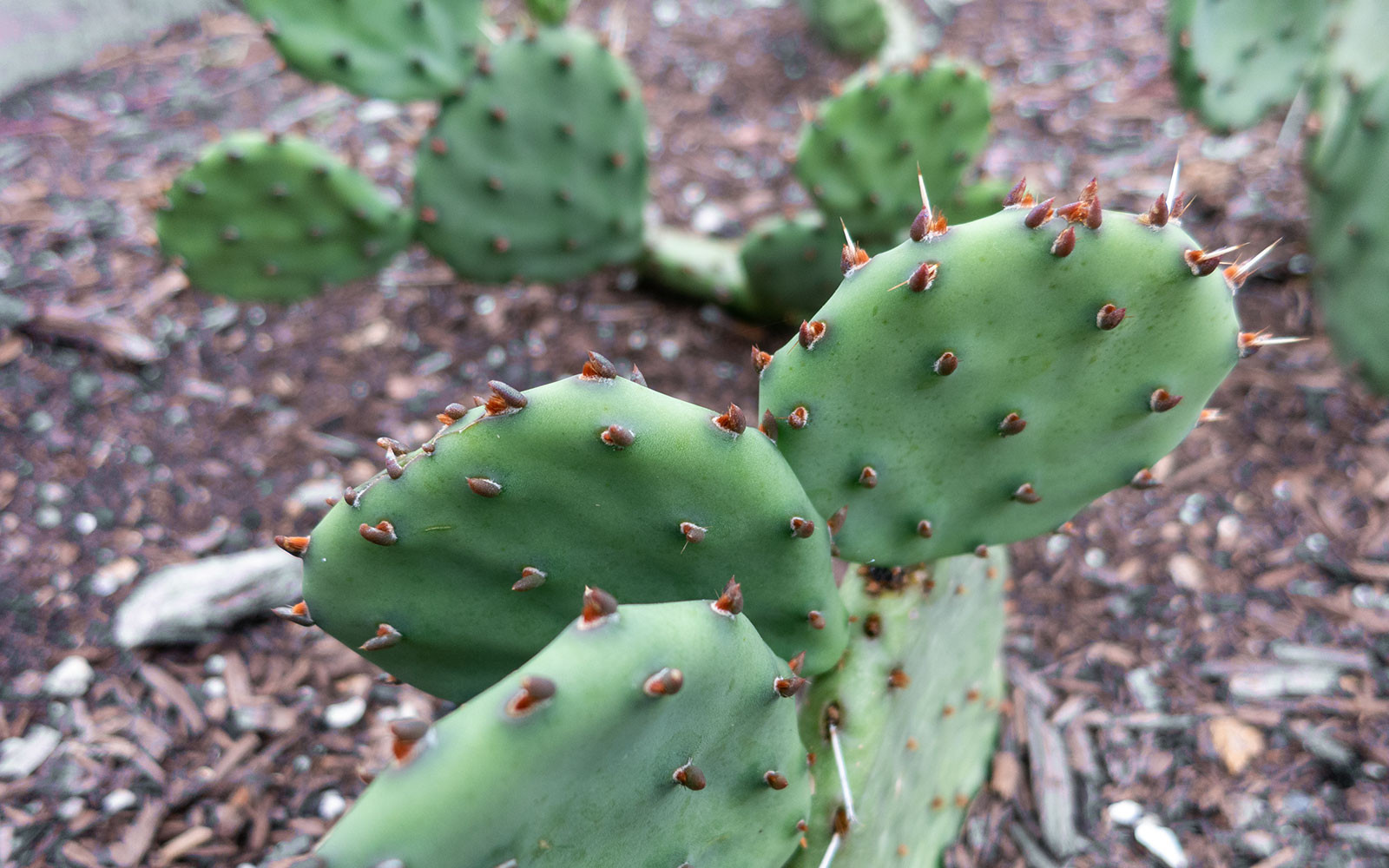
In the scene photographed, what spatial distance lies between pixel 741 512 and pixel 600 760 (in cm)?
31

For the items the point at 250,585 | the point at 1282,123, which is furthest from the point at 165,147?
the point at 1282,123

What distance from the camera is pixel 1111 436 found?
1.06 meters

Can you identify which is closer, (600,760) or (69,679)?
(600,760)

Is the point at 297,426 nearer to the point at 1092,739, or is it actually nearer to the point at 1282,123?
the point at 1092,739

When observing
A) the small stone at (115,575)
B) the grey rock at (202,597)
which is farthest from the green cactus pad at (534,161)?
the small stone at (115,575)

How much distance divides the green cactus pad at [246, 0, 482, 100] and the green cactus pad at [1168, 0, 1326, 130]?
1.81 meters

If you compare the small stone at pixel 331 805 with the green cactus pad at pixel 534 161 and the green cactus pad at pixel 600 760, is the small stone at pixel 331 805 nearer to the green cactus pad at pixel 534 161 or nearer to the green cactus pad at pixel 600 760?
the green cactus pad at pixel 600 760

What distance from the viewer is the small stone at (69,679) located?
1.69 metres

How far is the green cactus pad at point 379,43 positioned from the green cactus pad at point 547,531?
1.44 metres

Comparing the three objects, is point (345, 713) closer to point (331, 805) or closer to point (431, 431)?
point (331, 805)

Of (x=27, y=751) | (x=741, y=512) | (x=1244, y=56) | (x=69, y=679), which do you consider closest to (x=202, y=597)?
(x=69, y=679)

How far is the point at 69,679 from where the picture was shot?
1.71 meters

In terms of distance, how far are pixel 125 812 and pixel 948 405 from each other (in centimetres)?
155

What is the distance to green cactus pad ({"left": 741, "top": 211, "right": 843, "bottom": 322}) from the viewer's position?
2.18 meters
